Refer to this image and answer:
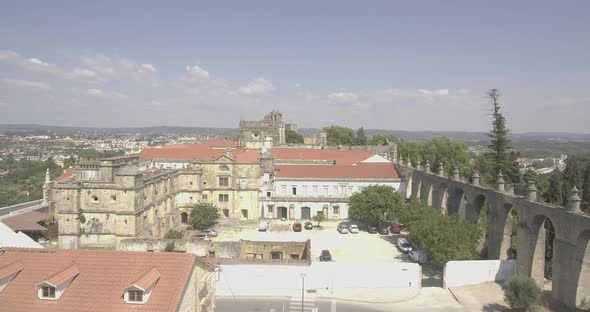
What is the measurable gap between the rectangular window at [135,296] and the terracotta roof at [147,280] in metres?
0.29

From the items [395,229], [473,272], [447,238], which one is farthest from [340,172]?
[473,272]

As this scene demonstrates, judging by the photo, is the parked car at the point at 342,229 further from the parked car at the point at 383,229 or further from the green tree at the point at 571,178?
the green tree at the point at 571,178

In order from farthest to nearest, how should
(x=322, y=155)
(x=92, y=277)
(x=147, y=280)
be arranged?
(x=322, y=155)
(x=92, y=277)
(x=147, y=280)

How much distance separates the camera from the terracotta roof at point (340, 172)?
5585 cm

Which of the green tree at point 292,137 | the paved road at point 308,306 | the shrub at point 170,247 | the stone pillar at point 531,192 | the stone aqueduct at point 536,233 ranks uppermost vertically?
the green tree at point 292,137

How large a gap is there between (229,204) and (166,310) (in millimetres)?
36809

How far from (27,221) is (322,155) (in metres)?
38.9

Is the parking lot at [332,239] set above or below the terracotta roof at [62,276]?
below

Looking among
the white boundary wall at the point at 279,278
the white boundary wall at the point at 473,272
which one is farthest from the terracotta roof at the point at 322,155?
the white boundary wall at the point at 279,278

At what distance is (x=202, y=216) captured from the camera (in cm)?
4691

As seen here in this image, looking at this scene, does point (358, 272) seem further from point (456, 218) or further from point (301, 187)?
point (301, 187)

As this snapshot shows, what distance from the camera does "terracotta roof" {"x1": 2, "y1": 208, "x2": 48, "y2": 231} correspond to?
42.4m

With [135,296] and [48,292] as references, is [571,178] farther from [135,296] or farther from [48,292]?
[48,292]

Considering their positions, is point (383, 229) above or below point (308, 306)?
above
